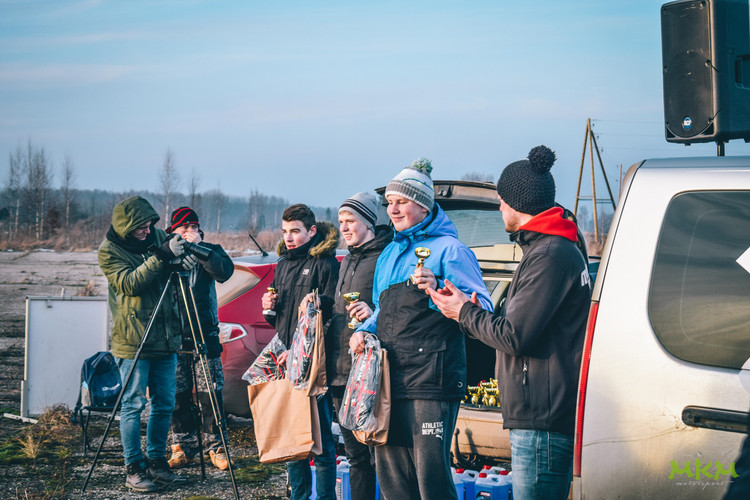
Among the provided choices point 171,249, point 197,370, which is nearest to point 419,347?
point 171,249

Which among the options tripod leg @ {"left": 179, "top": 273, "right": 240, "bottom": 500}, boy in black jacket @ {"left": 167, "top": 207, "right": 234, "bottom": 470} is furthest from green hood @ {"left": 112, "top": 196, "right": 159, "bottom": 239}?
tripod leg @ {"left": 179, "top": 273, "right": 240, "bottom": 500}

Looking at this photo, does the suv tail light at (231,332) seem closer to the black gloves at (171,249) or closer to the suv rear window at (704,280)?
the black gloves at (171,249)

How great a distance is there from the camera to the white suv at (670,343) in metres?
2.35

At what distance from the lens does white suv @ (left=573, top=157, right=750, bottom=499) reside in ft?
7.70

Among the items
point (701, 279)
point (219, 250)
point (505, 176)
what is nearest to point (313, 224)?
point (219, 250)

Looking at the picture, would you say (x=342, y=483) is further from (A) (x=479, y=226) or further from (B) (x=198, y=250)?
(A) (x=479, y=226)

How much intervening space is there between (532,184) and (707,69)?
84.0 inches

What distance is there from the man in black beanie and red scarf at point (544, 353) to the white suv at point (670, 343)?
122 millimetres

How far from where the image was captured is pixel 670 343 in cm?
244

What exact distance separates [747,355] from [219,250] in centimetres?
402

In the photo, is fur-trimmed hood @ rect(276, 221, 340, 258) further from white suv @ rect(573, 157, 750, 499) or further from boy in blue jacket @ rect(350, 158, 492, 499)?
white suv @ rect(573, 157, 750, 499)

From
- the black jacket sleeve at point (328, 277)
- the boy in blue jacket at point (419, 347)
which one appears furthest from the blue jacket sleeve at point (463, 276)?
the black jacket sleeve at point (328, 277)

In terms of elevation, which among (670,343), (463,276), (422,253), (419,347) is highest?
(422,253)

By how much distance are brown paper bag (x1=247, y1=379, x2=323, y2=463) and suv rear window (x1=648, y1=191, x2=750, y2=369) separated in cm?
218
